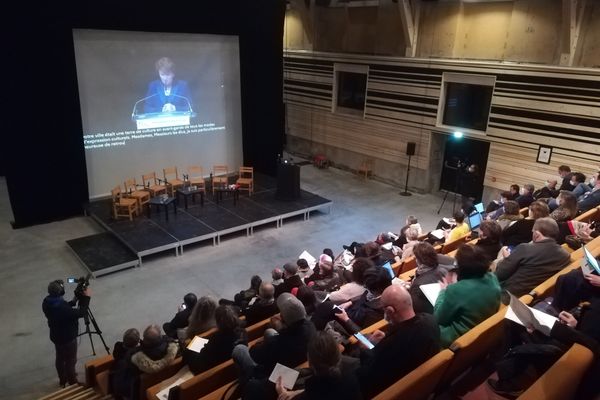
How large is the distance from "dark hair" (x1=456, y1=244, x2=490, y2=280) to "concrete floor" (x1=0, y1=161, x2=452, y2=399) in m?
4.16

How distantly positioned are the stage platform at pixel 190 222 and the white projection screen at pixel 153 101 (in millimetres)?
1050

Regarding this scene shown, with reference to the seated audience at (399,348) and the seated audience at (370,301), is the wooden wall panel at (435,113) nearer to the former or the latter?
the seated audience at (370,301)

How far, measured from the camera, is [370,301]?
3807mm

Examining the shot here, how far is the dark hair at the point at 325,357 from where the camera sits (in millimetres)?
2215

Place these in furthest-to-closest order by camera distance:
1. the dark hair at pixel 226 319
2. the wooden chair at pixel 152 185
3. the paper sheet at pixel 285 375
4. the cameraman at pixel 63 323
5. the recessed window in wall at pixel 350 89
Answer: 1. the recessed window in wall at pixel 350 89
2. the wooden chair at pixel 152 185
3. the cameraman at pixel 63 323
4. the dark hair at pixel 226 319
5. the paper sheet at pixel 285 375

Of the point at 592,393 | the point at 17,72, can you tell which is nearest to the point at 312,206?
the point at 17,72

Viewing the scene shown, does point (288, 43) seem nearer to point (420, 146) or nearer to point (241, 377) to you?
point (420, 146)

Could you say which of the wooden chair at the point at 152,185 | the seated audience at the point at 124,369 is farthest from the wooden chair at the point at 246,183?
the seated audience at the point at 124,369

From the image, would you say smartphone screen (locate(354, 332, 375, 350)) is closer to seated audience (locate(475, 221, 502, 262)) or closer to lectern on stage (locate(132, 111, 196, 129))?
seated audience (locate(475, 221, 502, 262))

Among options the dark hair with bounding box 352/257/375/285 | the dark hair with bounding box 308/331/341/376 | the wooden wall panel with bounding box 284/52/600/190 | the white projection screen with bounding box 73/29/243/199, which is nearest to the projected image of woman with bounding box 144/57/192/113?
the white projection screen with bounding box 73/29/243/199

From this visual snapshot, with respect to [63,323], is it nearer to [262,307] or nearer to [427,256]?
[262,307]

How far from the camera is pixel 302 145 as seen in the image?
14.9 metres

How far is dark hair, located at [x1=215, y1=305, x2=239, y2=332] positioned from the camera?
327 cm

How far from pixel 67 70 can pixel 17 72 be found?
806 millimetres
